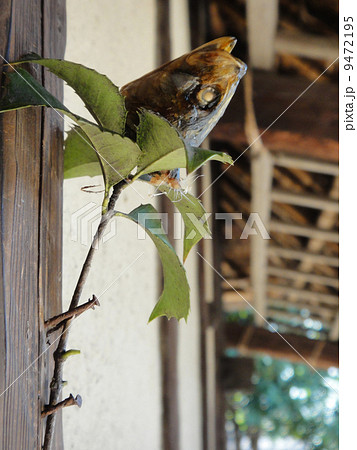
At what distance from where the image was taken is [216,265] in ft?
9.30

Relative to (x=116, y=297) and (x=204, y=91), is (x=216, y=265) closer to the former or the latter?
(x=116, y=297)

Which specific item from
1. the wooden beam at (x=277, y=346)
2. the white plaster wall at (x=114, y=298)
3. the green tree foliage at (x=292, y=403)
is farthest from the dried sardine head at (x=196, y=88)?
the green tree foliage at (x=292, y=403)

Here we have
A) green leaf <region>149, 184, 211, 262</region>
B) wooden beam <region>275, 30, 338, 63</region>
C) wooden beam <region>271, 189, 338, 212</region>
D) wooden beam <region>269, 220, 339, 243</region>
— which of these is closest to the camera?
green leaf <region>149, 184, 211, 262</region>

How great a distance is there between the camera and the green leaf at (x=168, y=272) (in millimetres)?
402

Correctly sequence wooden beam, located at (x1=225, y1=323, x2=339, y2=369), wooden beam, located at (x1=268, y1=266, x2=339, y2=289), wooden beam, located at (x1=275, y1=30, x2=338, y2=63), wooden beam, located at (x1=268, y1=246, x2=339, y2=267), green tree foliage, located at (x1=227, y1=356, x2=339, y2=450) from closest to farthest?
wooden beam, located at (x1=275, y1=30, x2=338, y2=63) < wooden beam, located at (x1=268, y1=246, x2=339, y2=267) < wooden beam, located at (x1=268, y1=266, x2=339, y2=289) < wooden beam, located at (x1=225, y1=323, x2=339, y2=369) < green tree foliage, located at (x1=227, y1=356, x2=339, y2=450)

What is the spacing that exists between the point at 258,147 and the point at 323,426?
179 inches

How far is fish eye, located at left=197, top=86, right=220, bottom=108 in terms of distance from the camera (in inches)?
15.4

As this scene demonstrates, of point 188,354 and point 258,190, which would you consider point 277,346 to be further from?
point 188,354

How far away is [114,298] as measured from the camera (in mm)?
892

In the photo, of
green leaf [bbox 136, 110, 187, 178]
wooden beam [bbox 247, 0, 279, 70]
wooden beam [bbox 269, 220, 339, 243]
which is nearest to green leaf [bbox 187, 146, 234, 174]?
green leaf [bbox 136, 110, 187, 178]

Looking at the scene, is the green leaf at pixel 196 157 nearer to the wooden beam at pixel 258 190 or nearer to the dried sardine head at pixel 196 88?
the dried sardine head at pixel 196 88

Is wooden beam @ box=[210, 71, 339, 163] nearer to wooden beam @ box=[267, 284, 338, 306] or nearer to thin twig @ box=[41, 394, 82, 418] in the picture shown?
thin twig @ box=[41, 394, 82, 418]

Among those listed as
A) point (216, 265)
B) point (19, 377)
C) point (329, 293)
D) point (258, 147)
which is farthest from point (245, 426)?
point (19, 377)

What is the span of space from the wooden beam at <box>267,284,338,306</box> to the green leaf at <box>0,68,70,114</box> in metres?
3.29
